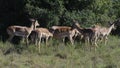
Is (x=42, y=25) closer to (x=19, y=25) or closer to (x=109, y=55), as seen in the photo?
(x=19, y=25)

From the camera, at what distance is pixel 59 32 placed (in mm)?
18594

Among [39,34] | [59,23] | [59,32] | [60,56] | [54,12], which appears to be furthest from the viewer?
[59,23]

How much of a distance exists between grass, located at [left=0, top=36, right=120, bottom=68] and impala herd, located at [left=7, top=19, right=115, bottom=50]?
1.38ft

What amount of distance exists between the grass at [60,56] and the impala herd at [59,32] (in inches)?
16.6

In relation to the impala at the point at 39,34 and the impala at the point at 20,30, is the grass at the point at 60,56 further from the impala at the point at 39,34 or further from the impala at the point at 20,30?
the impala at the point at 20,30

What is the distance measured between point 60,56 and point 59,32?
224cm

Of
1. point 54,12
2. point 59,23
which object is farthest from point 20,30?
point 59,23

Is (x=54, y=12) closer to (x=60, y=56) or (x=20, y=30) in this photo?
(x=20, y=30)

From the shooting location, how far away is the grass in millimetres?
14898

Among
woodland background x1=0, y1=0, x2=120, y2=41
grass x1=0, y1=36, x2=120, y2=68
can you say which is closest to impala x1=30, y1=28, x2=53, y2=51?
grass x1=0, y1=36, x2=120, y2=68

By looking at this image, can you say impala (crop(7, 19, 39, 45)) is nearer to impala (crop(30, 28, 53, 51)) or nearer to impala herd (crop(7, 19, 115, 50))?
impala herd (crop(7, 19, 115, 50))

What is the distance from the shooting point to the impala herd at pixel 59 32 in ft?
59.3

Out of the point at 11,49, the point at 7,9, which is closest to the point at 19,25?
the point at 7,9

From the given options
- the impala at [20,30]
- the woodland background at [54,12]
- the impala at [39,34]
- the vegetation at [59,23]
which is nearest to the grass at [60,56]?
the vegetation at [59,23]
